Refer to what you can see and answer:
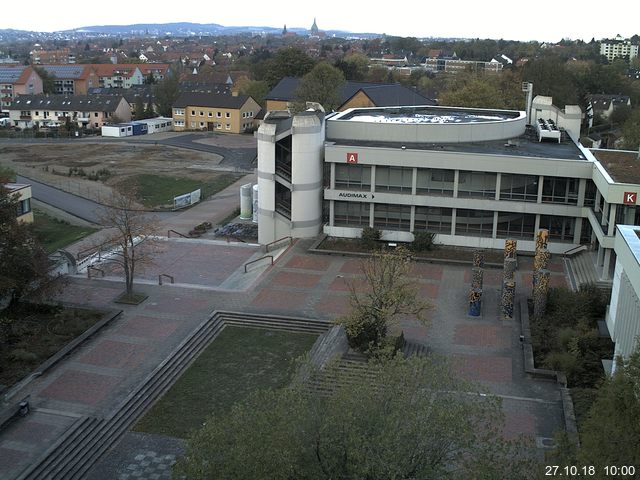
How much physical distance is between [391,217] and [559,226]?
9.37 metres

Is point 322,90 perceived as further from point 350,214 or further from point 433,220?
point 433,220

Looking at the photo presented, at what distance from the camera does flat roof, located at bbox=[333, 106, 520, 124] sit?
48.0 m

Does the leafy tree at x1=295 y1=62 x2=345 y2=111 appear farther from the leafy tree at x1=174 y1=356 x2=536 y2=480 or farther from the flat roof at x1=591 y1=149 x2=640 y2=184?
the leafy tree at x1=174 y1=356 x2=536 y2=480

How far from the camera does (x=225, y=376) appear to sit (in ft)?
84.7

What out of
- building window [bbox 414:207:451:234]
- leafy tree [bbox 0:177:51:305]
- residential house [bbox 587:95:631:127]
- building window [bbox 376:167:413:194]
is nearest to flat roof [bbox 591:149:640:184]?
building window [bbox 414:207:451:234]

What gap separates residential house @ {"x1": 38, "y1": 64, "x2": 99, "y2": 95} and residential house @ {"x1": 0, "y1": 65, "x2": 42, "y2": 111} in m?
8.87

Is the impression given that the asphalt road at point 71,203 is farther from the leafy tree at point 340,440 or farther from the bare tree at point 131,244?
the leafy tree at point 340,440

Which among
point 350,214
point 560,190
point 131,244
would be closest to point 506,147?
point 560,190

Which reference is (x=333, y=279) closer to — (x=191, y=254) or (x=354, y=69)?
(x=191, y=254)

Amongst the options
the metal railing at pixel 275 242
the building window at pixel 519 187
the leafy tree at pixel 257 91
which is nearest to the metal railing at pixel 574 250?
the building window at pixel 519 187

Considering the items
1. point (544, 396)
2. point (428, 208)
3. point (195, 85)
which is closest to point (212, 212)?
point (428, 208)

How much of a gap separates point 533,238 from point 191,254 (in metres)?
19.3

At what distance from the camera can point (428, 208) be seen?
134ft

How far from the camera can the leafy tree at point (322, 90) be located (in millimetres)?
79000
